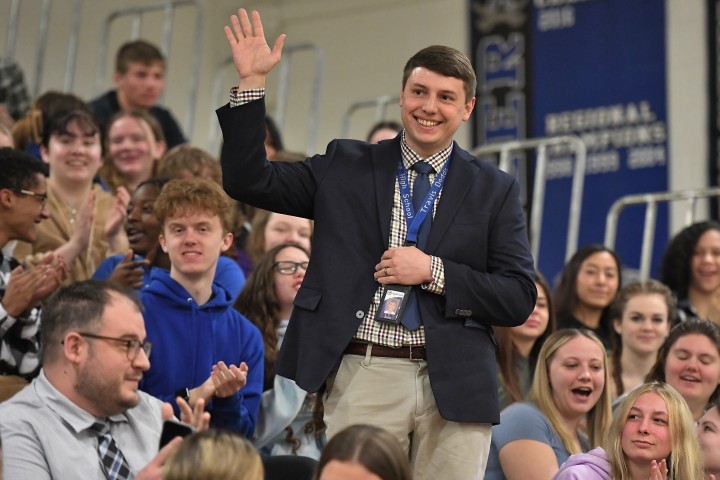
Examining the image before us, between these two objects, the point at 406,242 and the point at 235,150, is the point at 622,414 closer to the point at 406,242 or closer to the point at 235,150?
the point at 406,242

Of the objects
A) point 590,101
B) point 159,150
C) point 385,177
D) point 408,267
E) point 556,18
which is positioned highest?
point 556,18

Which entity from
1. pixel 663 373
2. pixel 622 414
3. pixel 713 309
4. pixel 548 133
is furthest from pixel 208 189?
pixel 548 133

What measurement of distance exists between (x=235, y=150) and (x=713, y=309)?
376 centimetres

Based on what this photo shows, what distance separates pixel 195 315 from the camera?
14.1 ft

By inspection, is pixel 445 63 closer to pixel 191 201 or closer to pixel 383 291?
pixel 383 291

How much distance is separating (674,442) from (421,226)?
1.20 m

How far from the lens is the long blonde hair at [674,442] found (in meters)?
3.91

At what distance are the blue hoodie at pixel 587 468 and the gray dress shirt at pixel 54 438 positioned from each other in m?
1.22

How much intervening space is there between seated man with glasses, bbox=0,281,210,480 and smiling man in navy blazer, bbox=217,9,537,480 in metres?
0.61

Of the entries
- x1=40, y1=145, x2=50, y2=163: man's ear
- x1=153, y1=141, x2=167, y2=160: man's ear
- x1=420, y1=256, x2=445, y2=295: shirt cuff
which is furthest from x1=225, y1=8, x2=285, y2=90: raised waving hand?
x1=153, y1=141, x2=167, y2=160: man's ear

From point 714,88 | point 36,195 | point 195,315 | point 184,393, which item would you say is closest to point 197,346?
point 195,315

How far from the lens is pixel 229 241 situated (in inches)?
180

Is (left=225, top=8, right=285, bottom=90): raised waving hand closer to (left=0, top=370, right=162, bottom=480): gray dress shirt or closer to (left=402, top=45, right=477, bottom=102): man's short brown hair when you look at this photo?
(left=402, top=45, right=477, bottom=102): man's short brown hair

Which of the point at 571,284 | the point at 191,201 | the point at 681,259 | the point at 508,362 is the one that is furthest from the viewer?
the point at 681,259
